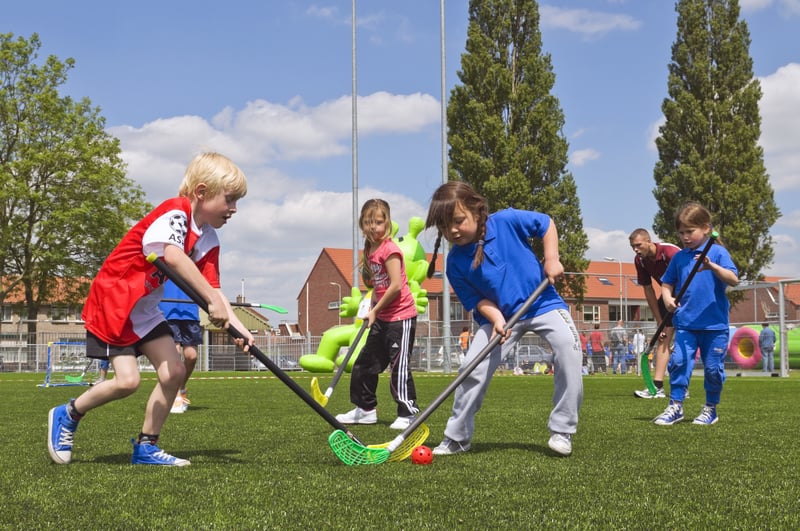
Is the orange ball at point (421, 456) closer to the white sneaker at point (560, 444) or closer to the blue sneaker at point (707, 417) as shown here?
the white sneaker at point (560, 444)

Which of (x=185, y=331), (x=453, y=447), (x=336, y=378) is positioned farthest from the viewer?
(x=185, y=331)

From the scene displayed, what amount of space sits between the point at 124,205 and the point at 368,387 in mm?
28314

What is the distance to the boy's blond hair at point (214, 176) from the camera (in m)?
4.06

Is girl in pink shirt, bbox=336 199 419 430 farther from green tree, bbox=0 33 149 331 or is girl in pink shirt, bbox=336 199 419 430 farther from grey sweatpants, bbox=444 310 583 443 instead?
green tree, bbox=0 33 149 331

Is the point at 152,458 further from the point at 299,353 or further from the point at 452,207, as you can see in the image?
the point at 299,353

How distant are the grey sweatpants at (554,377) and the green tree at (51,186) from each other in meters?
28.5

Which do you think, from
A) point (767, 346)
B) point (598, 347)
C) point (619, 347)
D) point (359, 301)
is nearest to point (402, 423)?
point (359, 301)

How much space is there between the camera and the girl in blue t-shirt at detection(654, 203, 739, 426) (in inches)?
248

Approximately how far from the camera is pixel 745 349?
65.9ft

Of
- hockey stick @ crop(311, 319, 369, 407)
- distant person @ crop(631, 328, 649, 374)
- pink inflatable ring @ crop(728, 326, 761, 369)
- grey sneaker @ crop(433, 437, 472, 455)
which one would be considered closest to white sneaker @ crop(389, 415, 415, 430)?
hockey stick @ crop(311, 319, 369, 407)

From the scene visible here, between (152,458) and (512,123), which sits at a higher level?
(512,123)

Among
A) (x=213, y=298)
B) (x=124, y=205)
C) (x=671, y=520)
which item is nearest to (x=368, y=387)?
(x=213, y=298)

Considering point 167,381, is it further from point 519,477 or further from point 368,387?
point 368,387

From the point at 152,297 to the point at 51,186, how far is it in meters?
30.1
